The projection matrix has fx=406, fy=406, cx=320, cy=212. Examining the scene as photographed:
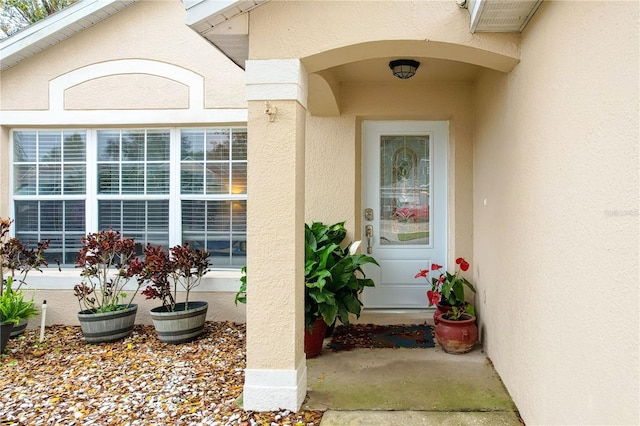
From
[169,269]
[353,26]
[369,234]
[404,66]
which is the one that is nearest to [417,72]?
[404,66]

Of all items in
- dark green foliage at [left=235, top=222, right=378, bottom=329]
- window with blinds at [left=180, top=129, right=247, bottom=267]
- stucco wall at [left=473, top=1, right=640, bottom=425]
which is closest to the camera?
stucco wall at [left=473, top=1, right=640, bottom=425]

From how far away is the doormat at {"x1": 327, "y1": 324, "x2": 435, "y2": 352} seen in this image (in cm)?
406

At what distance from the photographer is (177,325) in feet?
14.4

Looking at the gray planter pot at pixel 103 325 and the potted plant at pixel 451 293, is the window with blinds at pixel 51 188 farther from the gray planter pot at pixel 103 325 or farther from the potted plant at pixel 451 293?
the potted plant at pixel 451 293

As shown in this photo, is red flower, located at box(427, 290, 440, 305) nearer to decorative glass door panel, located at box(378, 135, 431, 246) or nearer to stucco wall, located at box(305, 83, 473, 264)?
stucco wall, located at box(305, 83, 473, 264)

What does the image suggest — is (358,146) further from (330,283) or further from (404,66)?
(330,283)

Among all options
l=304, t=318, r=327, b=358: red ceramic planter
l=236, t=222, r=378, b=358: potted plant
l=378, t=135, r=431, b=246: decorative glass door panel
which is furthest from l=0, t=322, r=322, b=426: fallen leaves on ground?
l=378, t=135, r=431, b=246: decorative glass door panel

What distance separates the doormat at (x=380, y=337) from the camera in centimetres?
406

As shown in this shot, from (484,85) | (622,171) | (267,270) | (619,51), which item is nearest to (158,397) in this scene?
(267,270)

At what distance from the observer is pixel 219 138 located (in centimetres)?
509

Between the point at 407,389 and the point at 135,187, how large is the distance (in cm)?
401

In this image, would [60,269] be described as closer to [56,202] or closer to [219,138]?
[56,202]

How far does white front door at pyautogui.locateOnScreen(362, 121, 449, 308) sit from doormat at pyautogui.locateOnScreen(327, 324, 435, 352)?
379 millimetres

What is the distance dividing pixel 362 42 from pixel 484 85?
1.76 metres
